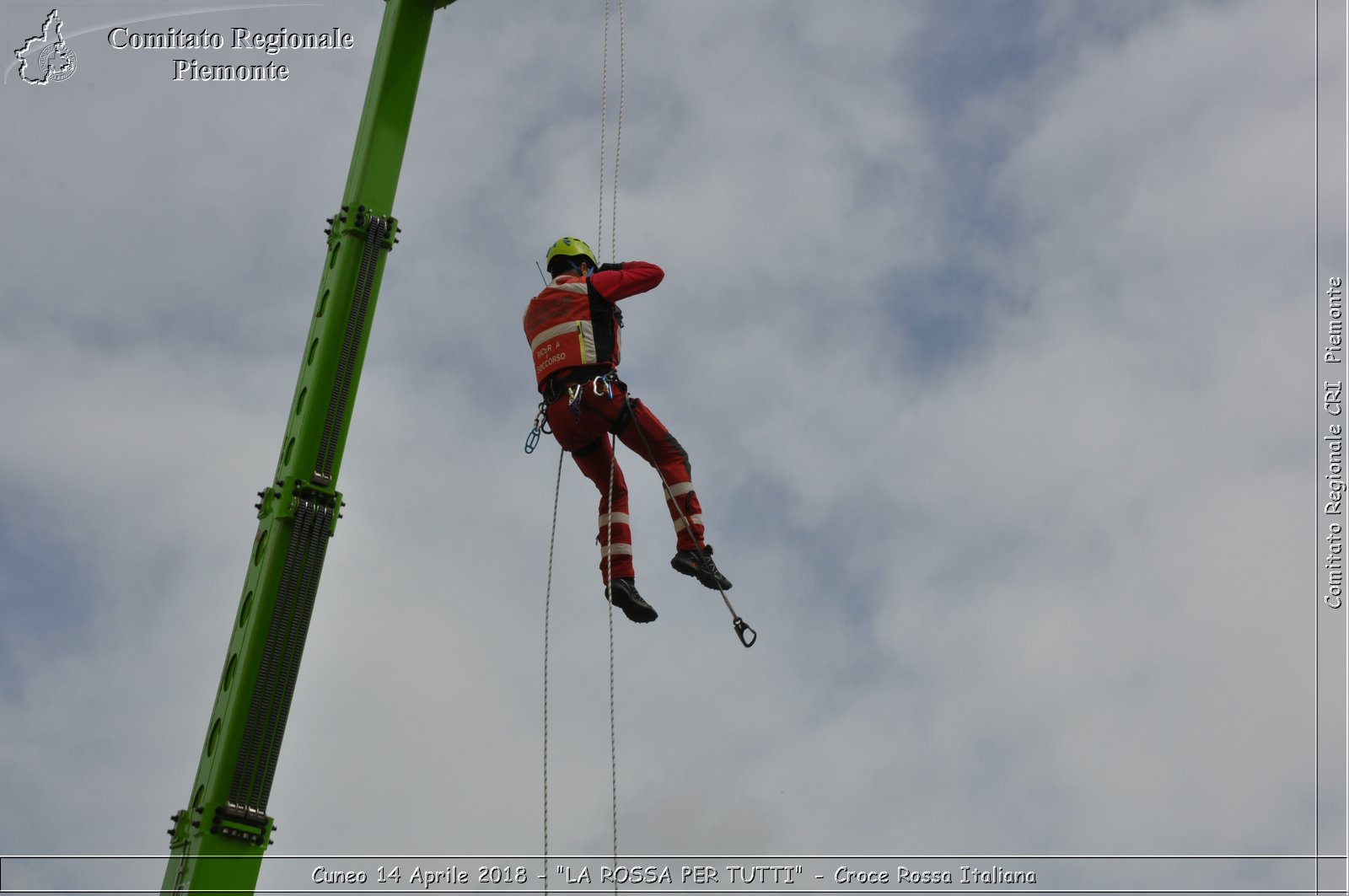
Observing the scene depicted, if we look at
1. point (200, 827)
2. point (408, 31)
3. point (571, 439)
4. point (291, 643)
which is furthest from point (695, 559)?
point (408, 31)

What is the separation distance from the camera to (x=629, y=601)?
8672 millimetres

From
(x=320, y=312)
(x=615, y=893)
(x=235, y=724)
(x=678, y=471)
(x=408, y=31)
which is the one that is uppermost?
(x=408, y=31)

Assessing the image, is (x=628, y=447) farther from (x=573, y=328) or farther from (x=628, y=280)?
(x=628, y=280)

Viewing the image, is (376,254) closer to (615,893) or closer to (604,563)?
(604,563)

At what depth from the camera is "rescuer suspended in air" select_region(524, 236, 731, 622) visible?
8.72 m

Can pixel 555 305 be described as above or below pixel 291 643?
above

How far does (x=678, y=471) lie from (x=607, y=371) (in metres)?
0.78

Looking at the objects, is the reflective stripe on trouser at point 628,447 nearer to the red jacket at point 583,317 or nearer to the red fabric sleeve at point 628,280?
the red jacket at point 583,317

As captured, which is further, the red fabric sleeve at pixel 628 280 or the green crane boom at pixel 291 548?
the red fabric sleeve at pixel 628 280

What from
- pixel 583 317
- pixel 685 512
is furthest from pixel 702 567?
pixel 583 317

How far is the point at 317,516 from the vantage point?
7.81 metres

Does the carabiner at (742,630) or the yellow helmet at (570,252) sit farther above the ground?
the yellow helmet at (570,252)

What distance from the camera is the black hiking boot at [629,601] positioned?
868 centimetres

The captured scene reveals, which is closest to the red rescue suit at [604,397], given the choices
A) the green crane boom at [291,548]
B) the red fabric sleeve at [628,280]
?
the red fabric sleeve at [628,280]
